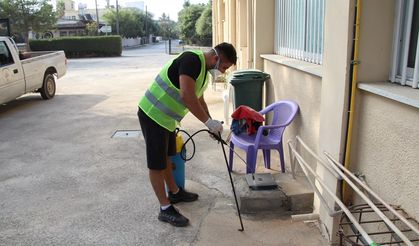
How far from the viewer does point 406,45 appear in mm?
2803

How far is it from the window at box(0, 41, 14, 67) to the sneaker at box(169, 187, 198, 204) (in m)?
6.68

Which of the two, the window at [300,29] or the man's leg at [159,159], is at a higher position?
the window at [300,29]

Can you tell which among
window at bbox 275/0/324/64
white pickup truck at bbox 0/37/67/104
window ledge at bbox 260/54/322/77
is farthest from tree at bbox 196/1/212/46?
window ledge at bbox 260/54/322/77

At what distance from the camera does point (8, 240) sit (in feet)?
11.9

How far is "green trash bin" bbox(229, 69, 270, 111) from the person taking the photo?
5969 mm

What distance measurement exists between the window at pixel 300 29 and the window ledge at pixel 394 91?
1776 mm

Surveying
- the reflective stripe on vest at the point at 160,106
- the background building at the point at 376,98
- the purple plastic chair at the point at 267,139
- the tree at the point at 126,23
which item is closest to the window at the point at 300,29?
the purple plastic chair at the point at 267,139

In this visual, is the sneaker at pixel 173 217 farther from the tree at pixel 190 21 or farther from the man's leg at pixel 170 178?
the tree at pixel 190 21

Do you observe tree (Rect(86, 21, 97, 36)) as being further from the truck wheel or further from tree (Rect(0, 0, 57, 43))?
the truck wheel

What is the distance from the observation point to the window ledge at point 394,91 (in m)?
2.41

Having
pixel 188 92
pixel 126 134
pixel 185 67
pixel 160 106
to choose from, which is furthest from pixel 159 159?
pixel 126 134

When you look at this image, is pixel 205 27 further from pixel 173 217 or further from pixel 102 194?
pixel 173 217

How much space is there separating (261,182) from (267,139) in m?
0.83

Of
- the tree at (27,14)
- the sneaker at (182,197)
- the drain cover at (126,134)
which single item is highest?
the tree at (27,14)
